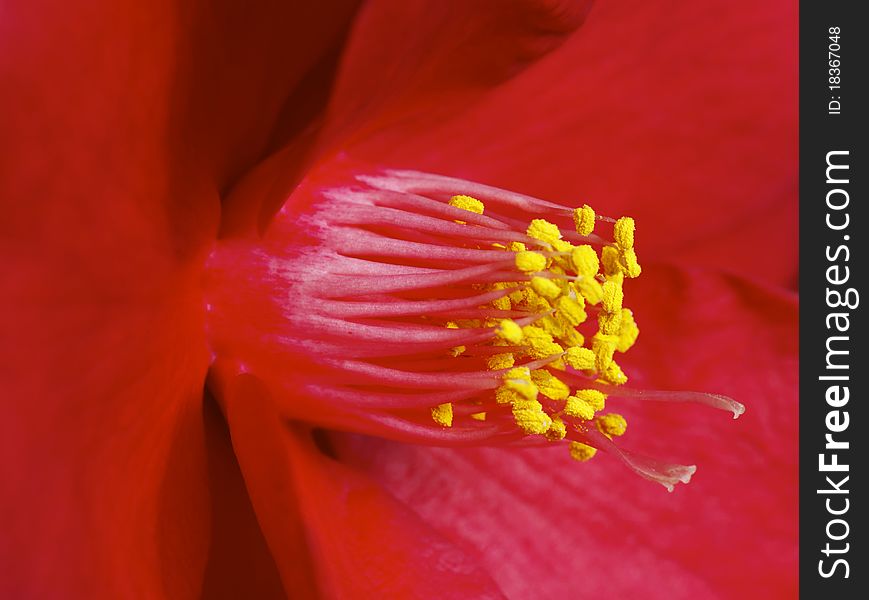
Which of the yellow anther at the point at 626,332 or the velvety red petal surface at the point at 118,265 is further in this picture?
the yellow anther at the point at 626,332

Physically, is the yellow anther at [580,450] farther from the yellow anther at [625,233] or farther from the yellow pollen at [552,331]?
the yellow anther at [625,233]

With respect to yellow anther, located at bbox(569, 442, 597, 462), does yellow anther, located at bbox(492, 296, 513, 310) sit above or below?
above

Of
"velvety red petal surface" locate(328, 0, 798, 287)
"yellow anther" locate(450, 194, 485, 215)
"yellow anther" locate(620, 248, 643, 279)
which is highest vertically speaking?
"velvety red petal surface" locate(328, 0, 798, 287)
